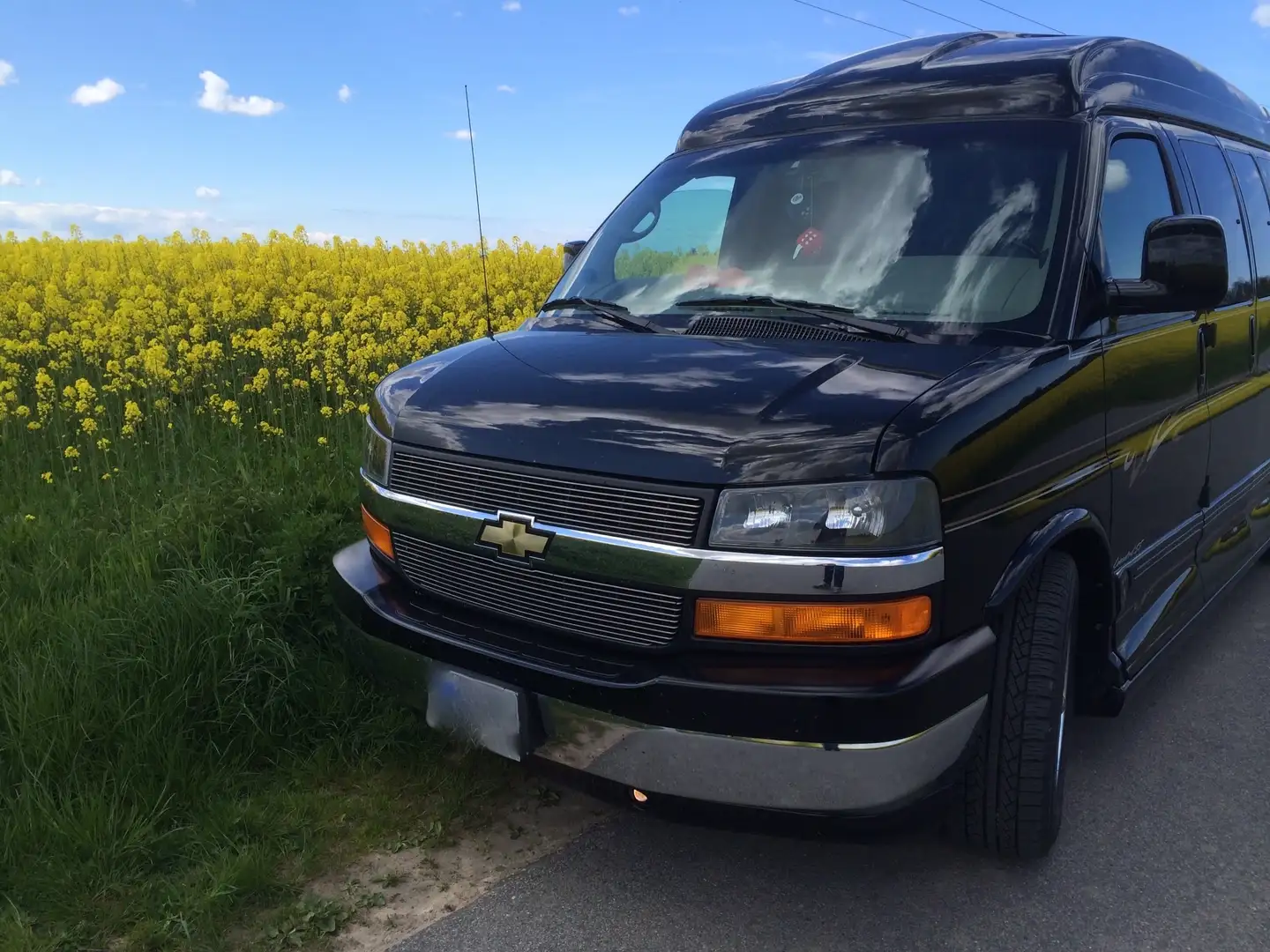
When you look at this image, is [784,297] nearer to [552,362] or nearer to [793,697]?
[552,362]

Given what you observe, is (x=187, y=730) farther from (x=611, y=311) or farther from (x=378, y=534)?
(x=611, y=311)

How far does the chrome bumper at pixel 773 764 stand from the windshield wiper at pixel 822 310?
99cm

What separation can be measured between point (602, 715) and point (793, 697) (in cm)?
44

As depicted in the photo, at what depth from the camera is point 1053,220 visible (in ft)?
9.58

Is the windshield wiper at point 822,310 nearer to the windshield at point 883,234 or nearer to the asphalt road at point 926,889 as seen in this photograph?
the windshield at point 883,234

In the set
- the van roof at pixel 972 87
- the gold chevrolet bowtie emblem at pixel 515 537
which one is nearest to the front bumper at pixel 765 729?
the gold chevrolet bowtie emblem at pixel 515 537

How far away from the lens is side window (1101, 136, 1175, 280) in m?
3.10

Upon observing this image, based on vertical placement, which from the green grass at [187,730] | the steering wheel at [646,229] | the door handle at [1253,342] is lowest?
the green grass at [187,730]

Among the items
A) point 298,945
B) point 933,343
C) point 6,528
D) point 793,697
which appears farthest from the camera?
point 6,528

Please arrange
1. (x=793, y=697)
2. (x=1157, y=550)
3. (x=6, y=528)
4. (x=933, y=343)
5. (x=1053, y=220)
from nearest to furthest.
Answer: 1. (x=793, y=697)
2. (x=933, y=343)
3. (x=1053, y=220)
4. (x=1157, y=550)
5. (x=6, y=528)

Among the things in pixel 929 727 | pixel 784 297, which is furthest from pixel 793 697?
pixel 784 297

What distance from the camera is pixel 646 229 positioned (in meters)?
3.79

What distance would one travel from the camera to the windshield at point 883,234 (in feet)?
9.46

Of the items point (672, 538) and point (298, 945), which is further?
point (298, 945)
